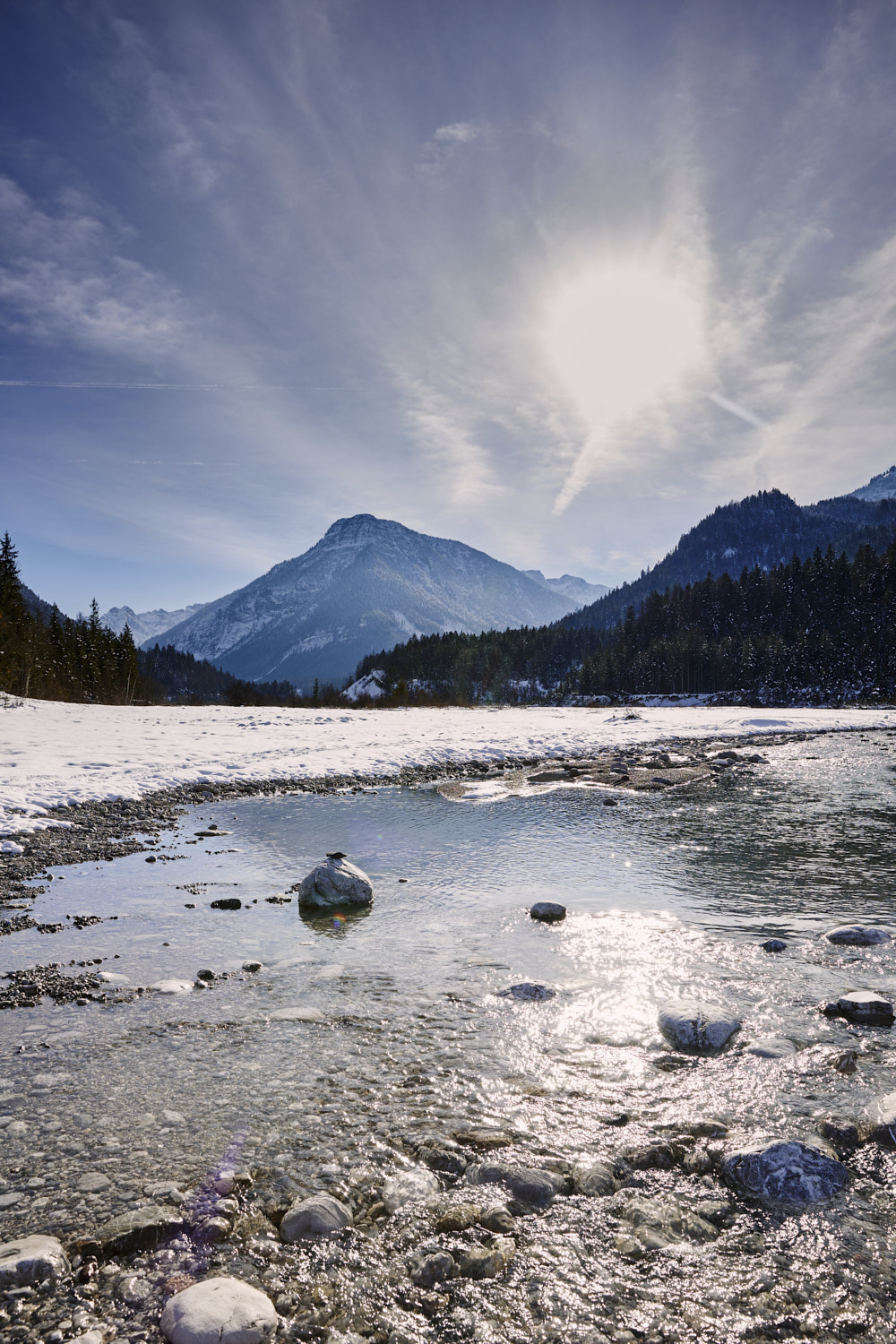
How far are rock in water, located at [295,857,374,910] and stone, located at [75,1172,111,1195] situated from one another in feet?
20.5

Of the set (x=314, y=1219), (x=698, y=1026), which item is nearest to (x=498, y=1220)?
(x=314, y=1219)

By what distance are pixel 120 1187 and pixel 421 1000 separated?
3574mm

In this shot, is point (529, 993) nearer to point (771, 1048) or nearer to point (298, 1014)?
point (771, 1048)

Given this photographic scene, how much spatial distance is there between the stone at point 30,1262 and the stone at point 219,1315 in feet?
2.73

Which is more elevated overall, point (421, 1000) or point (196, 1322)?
point (196, 1322)

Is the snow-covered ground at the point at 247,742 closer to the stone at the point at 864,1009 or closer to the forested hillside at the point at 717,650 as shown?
the stone at the point at 864,1009

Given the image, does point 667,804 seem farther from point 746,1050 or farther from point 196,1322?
point 196,1322

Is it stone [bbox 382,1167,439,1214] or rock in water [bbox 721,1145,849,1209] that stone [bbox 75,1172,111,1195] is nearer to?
stone [bbox 382,1167,439,1214]

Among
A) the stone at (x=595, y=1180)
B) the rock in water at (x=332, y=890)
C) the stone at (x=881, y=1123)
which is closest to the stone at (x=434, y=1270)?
the stone at (x=595, y=1180)

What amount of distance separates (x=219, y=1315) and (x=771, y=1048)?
5187mm

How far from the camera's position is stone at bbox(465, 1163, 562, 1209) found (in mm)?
4121

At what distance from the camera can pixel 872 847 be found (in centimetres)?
1405

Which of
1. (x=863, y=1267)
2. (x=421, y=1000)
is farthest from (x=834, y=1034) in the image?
(x=421, y=1000)

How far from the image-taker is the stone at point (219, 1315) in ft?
9.96
